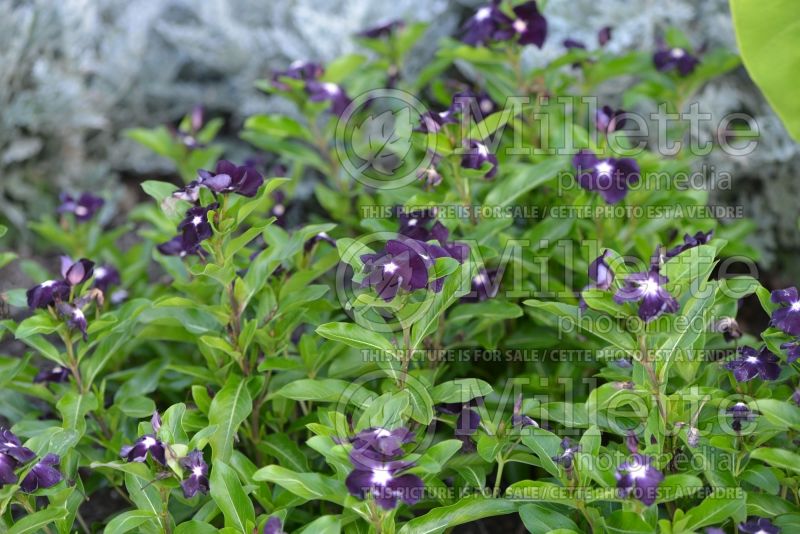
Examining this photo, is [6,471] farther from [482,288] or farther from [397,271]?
[482,288]

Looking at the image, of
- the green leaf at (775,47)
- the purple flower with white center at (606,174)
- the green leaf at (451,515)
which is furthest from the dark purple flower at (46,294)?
the green leaf at (775,47)

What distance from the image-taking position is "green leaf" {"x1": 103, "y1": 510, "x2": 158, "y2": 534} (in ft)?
5.65

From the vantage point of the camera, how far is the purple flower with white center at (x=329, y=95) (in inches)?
114

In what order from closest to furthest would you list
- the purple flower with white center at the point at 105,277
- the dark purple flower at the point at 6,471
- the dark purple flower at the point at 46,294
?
the dark purple flower at the point at 6,471
the dark purple flower at the point at 46,294
the purple flower with white center at the point at 105,277

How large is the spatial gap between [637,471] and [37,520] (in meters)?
1.19

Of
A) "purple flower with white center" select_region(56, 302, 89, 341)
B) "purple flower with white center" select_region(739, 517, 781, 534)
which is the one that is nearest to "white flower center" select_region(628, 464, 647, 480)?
"purple flower with white center" select_region(739, 517, 781, 534)

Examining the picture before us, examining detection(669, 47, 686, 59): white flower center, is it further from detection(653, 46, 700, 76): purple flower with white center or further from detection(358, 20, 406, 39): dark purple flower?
detection(358, 20, 406, 39): dark purple flower

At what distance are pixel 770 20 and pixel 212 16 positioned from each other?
2753 millimetres

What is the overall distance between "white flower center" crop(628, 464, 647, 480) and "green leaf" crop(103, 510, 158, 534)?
968 mm

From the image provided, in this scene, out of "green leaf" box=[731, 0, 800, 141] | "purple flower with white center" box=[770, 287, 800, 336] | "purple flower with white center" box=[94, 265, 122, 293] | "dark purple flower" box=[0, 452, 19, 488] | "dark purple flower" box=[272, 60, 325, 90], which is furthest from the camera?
"dark purple flower" box=[272, 60, 325, 90]

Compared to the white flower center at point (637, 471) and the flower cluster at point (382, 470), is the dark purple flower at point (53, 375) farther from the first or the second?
the white flower center at point (637, 471)

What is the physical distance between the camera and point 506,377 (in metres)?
2.50

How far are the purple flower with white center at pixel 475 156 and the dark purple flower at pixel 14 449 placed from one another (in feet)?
4.05

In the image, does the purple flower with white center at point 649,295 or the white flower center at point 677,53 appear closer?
the purple flower with white center at point 649,295
